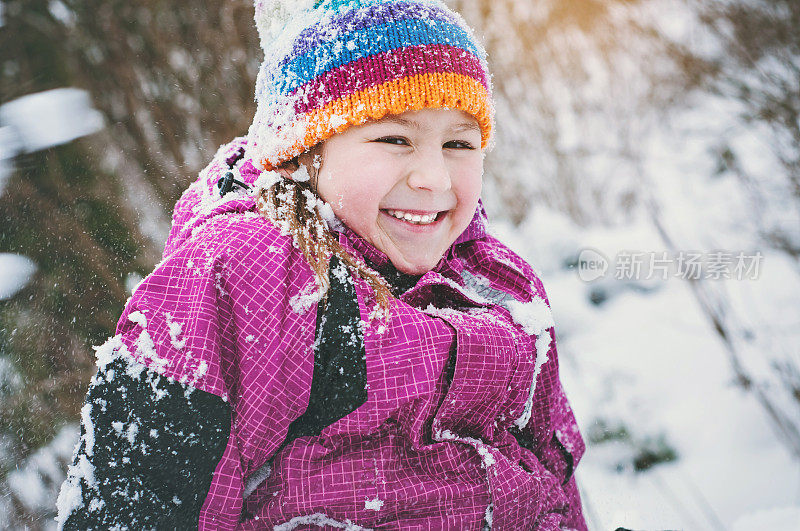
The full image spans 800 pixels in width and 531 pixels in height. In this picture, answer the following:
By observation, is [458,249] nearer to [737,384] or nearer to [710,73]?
[737,384]

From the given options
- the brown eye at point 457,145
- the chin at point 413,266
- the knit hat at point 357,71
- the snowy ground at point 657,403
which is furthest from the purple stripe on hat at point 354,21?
the snowy ground at point 657,403

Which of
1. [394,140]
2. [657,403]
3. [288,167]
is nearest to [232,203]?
[288,167]

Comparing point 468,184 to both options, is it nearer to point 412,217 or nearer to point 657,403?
point 412,217

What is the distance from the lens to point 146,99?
2.32 meters

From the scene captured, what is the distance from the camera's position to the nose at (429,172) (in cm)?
120

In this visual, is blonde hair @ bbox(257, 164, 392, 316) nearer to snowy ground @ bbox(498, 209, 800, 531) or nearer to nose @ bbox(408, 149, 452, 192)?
nose @ bbox(408, 149, 452, 192)

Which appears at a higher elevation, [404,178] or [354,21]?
[354,21]

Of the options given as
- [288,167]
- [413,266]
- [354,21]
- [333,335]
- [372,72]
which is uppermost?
[354,21]

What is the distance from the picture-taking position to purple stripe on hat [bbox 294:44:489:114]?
118cm

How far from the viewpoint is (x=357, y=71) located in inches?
46.8

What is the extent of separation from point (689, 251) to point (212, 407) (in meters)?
3.49

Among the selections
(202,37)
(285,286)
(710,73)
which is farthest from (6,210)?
(710,73)

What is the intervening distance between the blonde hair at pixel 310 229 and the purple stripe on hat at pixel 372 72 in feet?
0.56

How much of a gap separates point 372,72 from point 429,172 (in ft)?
0.76
